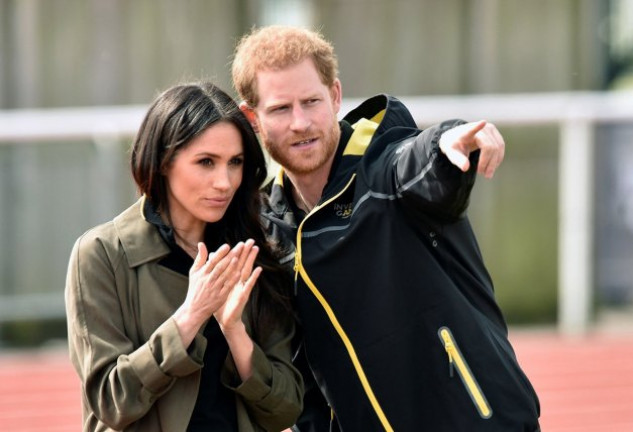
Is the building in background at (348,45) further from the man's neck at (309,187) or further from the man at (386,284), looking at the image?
the man at (386,284)

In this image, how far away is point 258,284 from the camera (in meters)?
3.07

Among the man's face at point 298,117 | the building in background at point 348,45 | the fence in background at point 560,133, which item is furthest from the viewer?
the building in background at point 348,45

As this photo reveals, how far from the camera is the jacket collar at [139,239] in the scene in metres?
2.91

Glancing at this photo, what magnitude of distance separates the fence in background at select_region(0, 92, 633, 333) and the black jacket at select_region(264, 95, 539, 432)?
4919 mm

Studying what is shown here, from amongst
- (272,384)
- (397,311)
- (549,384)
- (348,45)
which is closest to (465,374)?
(397,311)

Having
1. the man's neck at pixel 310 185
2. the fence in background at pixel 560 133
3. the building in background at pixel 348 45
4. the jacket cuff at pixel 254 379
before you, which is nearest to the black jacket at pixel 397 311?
the man's neck at pixel 310 185

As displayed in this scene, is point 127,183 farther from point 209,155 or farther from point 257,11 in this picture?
point 209,155

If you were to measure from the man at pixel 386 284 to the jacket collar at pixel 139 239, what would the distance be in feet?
1.20

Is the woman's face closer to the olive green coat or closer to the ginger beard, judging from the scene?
the olive green coat

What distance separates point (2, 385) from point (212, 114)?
4850 mm

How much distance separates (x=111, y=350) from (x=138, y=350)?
6cm

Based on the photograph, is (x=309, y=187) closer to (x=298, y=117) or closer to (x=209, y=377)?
(x=298, y=117)

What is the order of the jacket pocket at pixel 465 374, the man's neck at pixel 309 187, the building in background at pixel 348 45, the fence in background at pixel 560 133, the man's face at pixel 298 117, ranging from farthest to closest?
the building in background at pixel 348 45
the fence in background at pixel 560 133
the man's neck at pixel 309 187
the man's face at pixel 298 117
the jacket pocket at pixel 465 374

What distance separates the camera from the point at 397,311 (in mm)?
3047
